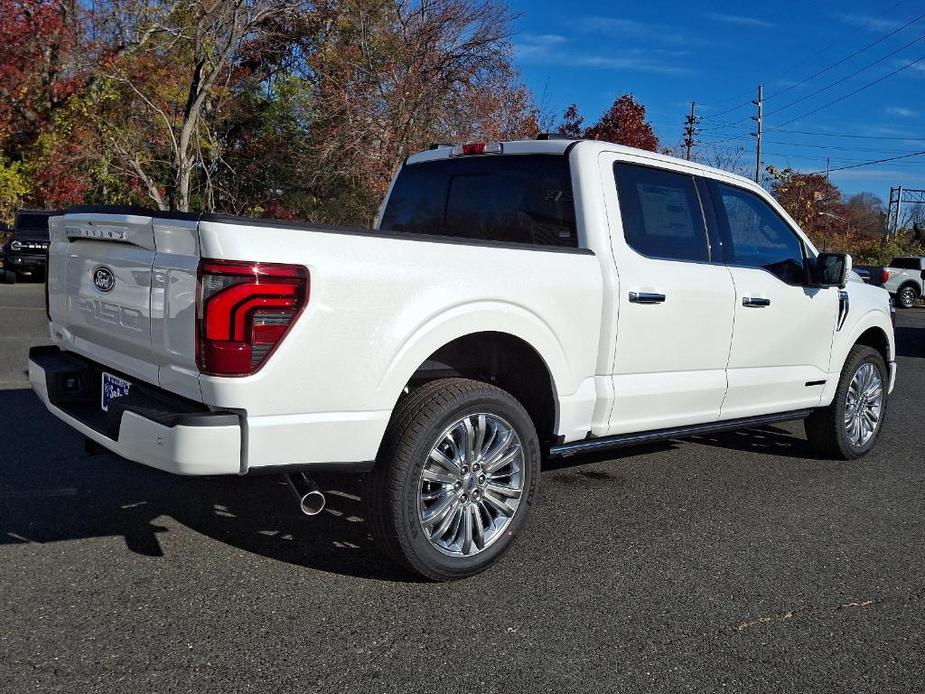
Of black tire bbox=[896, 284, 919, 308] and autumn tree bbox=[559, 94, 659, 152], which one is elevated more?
autumn tree bbox=[559, 94, 659, 152]

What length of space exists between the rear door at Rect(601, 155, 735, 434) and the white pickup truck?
0.01 metres

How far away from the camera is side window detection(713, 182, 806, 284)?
5.12 metres

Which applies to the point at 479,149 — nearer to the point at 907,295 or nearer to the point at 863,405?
the point at 863,405

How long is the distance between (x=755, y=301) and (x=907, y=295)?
2777 centimetres

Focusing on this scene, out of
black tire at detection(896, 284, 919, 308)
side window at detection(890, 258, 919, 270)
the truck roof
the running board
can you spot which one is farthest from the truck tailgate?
side window at detection(890, 258, 919, 270)

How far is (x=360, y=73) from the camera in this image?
19750mm

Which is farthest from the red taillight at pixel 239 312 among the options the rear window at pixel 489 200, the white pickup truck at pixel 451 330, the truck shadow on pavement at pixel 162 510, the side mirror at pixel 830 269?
the side mirror at pixel 830 269

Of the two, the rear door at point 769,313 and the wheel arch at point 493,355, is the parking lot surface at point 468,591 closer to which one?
the rear door at point 769,313

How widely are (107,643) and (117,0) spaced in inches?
891

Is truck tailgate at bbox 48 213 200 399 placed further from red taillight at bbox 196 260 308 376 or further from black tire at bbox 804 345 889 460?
black tire at bbox 804 345 889 460

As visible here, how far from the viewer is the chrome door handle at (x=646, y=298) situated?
4301 mm

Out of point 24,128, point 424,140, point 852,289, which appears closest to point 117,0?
point 24,128

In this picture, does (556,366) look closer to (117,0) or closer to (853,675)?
(853,675)

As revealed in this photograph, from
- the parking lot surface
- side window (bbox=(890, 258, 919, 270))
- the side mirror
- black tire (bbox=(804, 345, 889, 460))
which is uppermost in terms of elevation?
side window (bbox=(890, 258, 919, 270))
